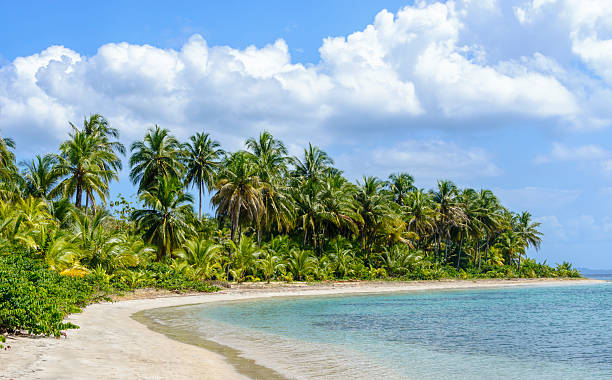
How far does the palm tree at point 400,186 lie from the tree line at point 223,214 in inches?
5.9

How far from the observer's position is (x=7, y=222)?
22562mm

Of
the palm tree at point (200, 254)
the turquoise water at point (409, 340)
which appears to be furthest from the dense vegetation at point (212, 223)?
the turquoise water at point (409, 340)

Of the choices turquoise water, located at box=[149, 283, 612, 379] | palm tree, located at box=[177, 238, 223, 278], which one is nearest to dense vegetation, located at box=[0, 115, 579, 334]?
palm tree, located at box=[177, 238, 223, 278]

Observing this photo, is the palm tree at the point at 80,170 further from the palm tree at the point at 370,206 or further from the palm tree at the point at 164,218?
the palm tree at the point at 370,206

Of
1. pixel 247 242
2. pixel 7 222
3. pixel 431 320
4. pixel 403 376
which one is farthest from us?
pixel 247 242

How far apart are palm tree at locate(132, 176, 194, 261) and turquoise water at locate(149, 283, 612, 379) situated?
11335 millimetres

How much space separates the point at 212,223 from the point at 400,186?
27.2m

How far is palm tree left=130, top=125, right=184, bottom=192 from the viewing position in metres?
43.3

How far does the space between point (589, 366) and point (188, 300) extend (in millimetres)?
19352

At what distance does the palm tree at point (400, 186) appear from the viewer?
210ft

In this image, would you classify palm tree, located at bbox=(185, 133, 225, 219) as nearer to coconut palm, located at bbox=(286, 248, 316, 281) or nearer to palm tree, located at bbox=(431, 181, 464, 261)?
coconut palm, located at bbox=(286, 248, 316, 281)

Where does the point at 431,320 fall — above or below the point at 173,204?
below

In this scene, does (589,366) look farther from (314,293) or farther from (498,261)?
(498,261)

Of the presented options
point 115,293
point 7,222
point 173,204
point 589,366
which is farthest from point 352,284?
point 589,366
